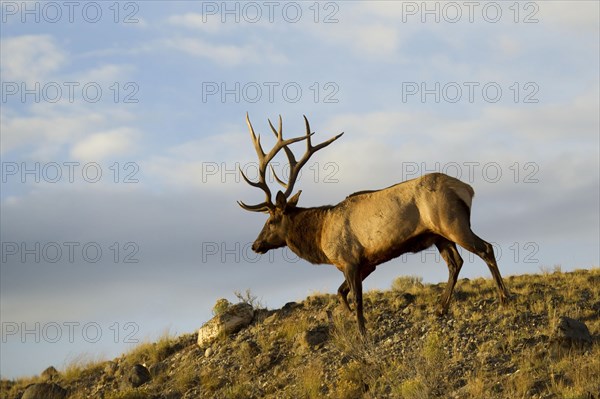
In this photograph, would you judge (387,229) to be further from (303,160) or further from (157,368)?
(157,368)

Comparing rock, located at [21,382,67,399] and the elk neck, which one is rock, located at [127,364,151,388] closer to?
rock, located at [21,382,67,399]

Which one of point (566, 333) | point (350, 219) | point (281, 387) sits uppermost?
point (350, 219)

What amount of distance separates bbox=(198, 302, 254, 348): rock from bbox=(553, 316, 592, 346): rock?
728cm

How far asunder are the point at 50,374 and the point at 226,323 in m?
5.88

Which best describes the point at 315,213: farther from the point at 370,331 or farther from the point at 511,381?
the point at 511,381

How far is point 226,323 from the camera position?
63.4 ft

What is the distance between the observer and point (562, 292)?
18.2 metres

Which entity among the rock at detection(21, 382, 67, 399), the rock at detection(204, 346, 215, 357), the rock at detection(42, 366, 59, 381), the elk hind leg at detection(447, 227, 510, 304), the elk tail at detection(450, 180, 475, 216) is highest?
the elk tail at detection(450, 180, 475, 216)

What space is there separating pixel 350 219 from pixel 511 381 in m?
4.90

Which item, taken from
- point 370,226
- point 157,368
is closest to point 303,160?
point 370,226

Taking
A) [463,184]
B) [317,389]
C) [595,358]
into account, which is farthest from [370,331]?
[595,358]

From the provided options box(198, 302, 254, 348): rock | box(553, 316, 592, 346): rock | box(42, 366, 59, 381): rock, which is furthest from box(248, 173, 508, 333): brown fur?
box(42, 366, 59, 381): rock

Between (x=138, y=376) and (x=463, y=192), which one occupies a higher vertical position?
(x=463, y=192)

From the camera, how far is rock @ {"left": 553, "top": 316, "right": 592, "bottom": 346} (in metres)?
14.6
